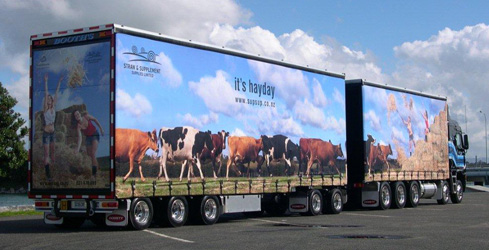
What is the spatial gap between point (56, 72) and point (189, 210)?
485 centimetres

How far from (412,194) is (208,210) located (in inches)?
493

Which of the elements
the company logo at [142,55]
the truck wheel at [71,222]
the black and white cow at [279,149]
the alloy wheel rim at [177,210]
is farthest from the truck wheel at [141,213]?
the black and white cow at [279,149]

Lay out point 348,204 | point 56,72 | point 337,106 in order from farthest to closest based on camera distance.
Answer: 1. point 348,204
2. point 337,106
3. point 56,72

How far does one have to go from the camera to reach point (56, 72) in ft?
57.2

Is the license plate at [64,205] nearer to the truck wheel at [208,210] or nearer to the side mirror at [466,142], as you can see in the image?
the truck wheel at [208,210]

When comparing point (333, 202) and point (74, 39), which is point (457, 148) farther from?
point (74, 39)

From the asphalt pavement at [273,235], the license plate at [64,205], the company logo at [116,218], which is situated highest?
the license plate at [64,205]

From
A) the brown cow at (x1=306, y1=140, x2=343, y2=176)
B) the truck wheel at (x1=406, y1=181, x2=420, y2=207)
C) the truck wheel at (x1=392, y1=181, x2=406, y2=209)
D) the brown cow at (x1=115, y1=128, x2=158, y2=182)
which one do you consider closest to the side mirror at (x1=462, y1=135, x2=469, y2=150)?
the truck wheel at (x1=406, y1=181, x2=420, y2=207)

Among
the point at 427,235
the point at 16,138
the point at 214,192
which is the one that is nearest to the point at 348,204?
the point at 214,192

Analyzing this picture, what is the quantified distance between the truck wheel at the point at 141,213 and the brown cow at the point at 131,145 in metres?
0.57

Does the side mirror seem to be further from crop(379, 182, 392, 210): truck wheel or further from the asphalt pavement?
the asphalt pavement

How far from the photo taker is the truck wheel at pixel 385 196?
89.6 ft

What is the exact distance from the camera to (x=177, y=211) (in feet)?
60.1

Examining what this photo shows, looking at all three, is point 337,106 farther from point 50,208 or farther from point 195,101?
point 50,208
